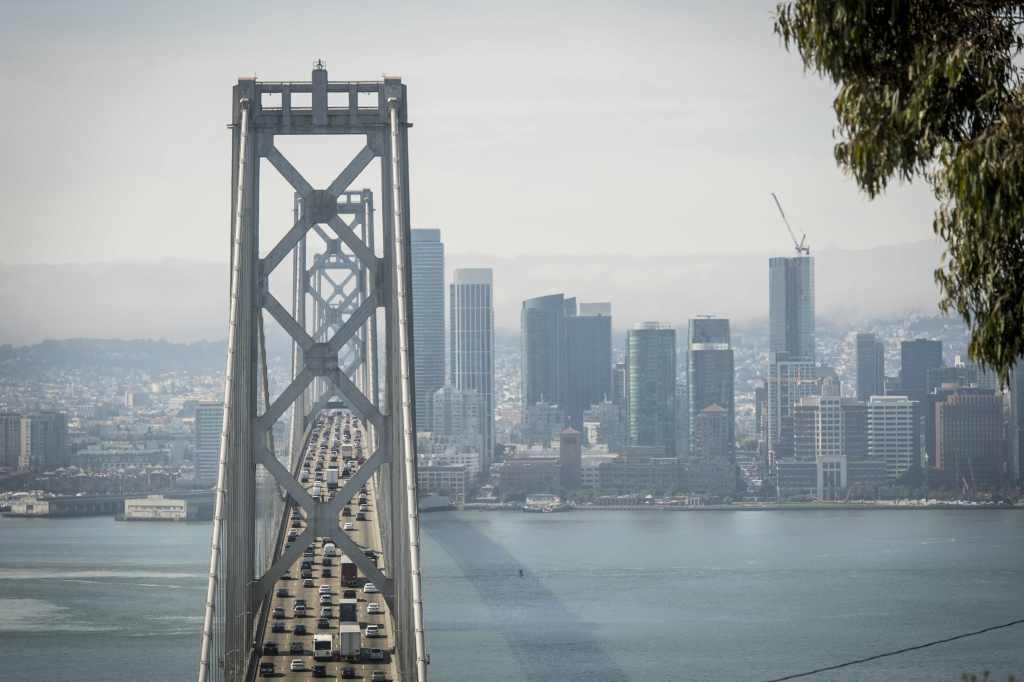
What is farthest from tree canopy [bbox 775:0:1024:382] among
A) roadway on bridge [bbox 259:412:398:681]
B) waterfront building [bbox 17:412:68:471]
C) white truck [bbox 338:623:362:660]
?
waterfront building [bbox 17:412:68:471]

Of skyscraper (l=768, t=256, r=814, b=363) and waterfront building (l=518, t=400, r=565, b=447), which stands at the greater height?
skyscraper (l=768, t=256, r=814, b=363)

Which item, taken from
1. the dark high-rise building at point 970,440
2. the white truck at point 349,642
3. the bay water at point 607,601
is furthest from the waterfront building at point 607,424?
the white truck at point 349,642

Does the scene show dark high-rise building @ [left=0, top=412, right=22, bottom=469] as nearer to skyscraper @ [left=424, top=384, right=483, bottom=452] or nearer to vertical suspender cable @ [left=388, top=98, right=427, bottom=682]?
skyscraper @ [left=424, top=384, right=483, bottom=452]

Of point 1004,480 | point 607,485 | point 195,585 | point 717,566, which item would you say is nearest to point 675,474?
point 607,485

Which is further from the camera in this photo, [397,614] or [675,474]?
[675,474]

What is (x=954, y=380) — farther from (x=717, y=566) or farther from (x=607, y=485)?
(x=717, y=566)

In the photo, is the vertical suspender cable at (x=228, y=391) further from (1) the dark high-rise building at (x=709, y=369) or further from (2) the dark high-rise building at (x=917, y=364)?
(2) the dark high-rise building at (x=917, y=364)
